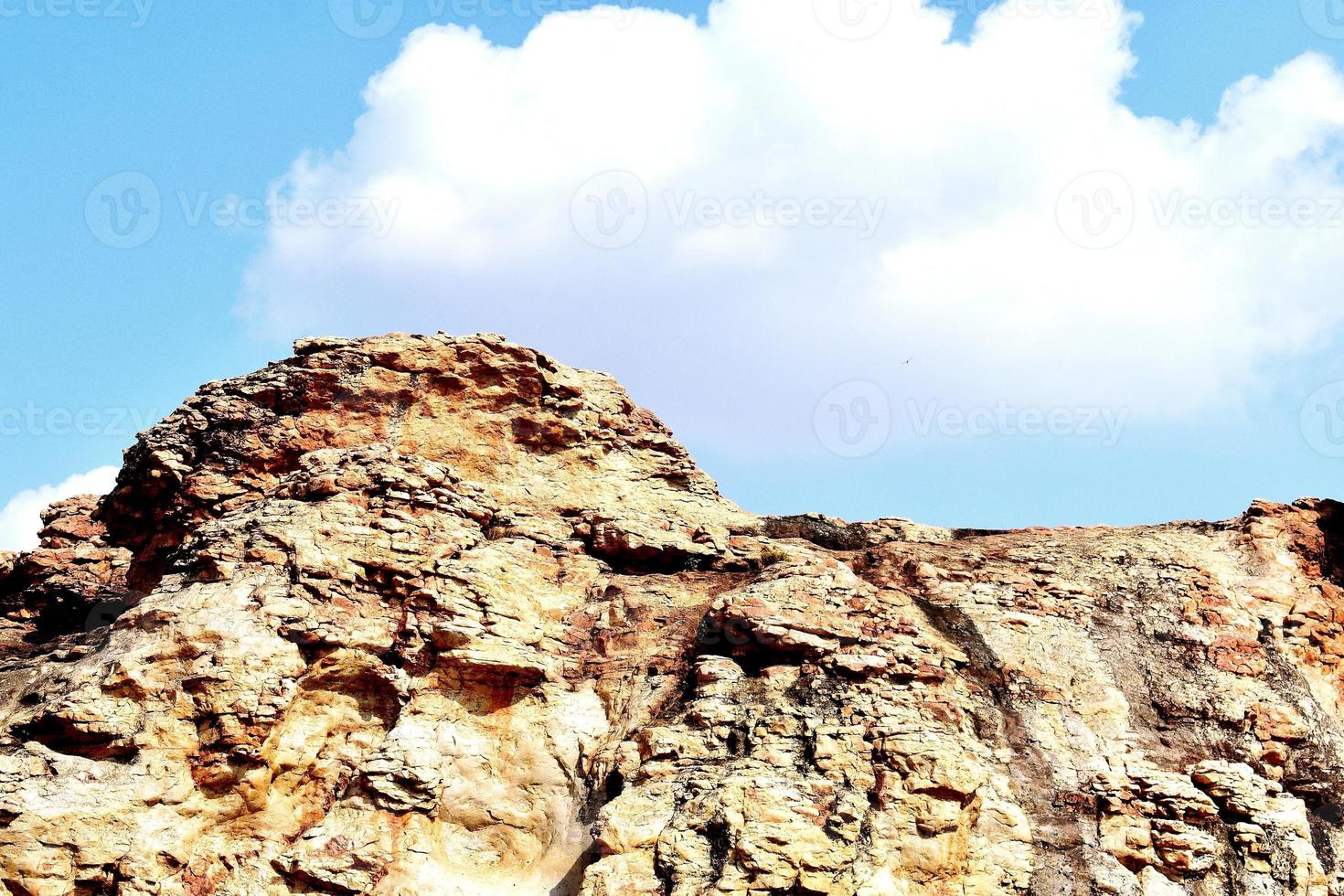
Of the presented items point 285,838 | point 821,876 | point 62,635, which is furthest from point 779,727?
point 62,635

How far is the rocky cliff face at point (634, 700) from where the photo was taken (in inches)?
780

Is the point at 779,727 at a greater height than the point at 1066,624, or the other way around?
the point at 1066,624

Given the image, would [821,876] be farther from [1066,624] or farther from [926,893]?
[1066,624]

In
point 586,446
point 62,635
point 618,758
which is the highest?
point 586,446

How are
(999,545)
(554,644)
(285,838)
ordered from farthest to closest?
(999,545)
(554,644)
(285,838)

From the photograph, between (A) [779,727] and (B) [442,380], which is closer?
(A) [779,727]

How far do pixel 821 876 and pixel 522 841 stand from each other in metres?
5.94

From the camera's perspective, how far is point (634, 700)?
23328mm

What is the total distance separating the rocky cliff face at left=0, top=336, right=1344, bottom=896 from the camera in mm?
19812

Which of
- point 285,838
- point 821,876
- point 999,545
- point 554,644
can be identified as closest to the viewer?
point 821,876

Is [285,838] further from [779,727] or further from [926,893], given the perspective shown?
[926,893]

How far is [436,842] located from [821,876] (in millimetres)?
7260

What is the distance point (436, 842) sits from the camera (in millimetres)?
21016

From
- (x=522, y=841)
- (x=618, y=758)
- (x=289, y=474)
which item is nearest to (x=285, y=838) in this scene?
(x=522, y=841)
